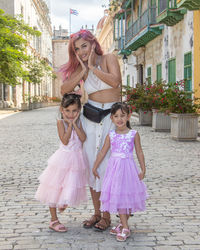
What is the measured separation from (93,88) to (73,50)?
15.1 inches

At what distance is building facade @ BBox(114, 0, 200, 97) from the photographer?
563 inches

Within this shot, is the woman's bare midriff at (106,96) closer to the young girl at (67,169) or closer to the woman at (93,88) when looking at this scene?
the woman at (93,88)

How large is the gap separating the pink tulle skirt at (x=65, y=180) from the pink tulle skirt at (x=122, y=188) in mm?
260

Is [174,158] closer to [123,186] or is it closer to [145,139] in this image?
[145,139]

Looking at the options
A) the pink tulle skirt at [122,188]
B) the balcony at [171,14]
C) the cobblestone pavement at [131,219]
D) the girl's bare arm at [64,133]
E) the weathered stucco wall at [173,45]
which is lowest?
the cobblestone pavement at [131,219]

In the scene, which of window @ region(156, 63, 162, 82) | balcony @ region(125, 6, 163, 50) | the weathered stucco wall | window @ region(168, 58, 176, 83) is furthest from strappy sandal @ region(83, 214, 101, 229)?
window @ region(156, 63, 162, 82)

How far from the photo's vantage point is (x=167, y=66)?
18.2 m

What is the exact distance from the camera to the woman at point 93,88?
3518 mm

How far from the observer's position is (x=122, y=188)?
3.31 metres

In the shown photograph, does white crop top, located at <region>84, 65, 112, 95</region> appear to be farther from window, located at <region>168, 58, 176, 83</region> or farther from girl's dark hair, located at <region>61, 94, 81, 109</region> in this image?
window, located at <region>168, 58, 176, 83</region>

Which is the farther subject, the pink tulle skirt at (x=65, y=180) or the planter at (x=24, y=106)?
the planter at (x=24, y=106)

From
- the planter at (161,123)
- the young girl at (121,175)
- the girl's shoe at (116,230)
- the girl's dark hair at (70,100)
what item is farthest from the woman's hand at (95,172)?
the planter at (161,123)

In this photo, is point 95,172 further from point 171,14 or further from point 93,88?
point 171,14

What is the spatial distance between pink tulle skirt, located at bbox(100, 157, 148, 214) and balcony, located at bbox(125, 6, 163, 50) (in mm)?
16289
